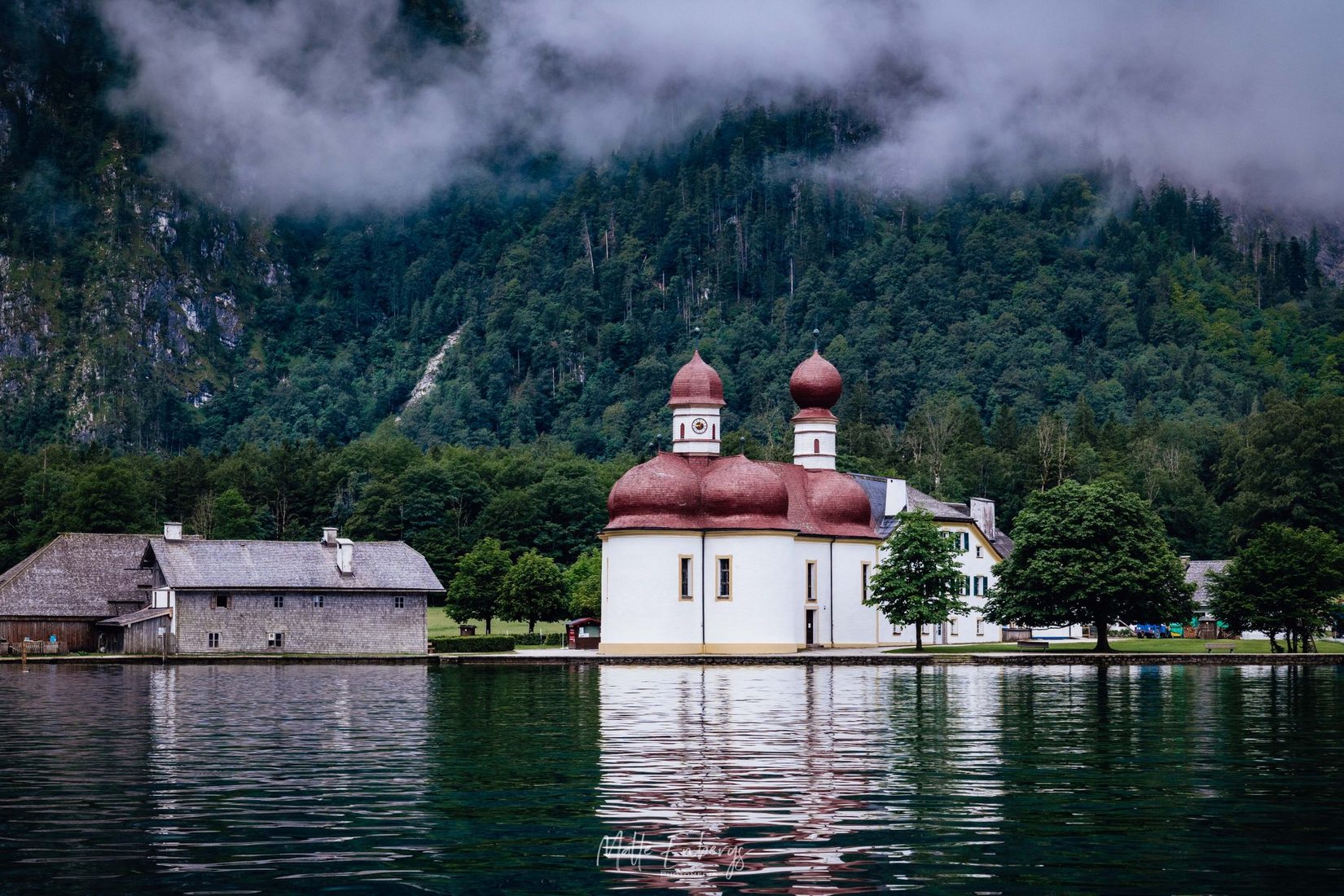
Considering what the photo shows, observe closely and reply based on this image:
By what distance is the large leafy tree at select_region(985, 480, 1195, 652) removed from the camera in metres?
79.4

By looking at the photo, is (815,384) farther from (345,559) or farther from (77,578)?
(77,578)

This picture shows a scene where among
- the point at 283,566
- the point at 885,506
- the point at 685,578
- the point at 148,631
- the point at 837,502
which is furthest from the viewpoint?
the point at 885,506

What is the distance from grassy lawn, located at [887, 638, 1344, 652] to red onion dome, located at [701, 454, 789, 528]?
8.86 meters

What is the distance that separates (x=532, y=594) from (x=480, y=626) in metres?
27.5

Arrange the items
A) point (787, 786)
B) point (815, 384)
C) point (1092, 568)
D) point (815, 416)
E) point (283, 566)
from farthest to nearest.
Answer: point (815, 384) < point (815, 416) < point (283, 566) < point (1092, 568) < point (787, 786)

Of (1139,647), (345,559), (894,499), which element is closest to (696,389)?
(894,499)

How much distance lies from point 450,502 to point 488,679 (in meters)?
104

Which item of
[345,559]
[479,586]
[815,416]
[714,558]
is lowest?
[479,586]

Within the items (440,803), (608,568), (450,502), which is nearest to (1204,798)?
(440,803)

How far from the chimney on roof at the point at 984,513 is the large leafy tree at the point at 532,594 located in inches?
1017

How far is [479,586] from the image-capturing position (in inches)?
4449

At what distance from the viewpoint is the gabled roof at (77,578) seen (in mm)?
92812

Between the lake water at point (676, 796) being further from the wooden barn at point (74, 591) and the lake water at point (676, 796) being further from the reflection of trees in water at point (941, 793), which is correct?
the wooden barn at point (74, 591)

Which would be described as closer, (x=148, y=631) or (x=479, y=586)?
(x=148, y=631)
